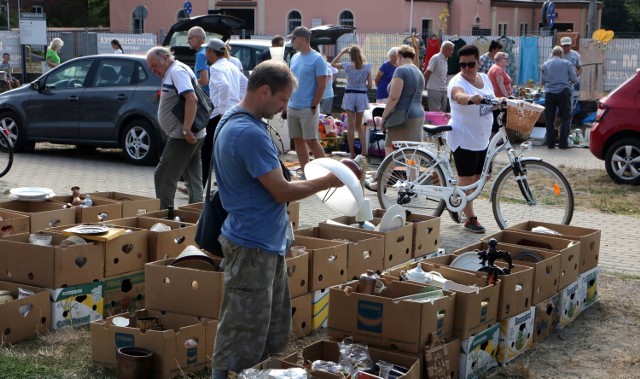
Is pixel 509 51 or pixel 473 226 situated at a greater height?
pixel 509 51

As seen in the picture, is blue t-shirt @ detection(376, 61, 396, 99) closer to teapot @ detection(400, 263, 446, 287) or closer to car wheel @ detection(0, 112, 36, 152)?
car wheel @ detection(0, 112, 36, 152)

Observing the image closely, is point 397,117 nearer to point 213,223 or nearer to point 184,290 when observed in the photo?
point 184,290

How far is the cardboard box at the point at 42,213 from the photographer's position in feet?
24.3

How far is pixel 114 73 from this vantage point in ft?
47.4

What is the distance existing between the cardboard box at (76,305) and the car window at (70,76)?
8719 millimetres

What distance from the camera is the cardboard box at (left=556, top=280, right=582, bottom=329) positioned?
666cm

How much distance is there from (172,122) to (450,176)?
288 centimetres

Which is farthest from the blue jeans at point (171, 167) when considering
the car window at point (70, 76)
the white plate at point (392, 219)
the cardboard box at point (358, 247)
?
the car window at point (70, 76)

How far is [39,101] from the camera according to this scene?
1482 cm

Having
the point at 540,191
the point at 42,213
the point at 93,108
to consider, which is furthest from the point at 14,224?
the point at 93,108

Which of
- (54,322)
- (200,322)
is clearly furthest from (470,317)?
(54,322)

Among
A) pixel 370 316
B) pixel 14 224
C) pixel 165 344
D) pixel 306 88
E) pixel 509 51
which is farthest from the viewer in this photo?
pixel 509 51

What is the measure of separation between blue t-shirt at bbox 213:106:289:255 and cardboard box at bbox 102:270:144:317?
2.22 metres

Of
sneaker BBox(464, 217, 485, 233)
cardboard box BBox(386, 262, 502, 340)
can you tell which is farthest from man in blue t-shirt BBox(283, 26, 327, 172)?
cardboard box BBox(386, 262, 502, 340)
